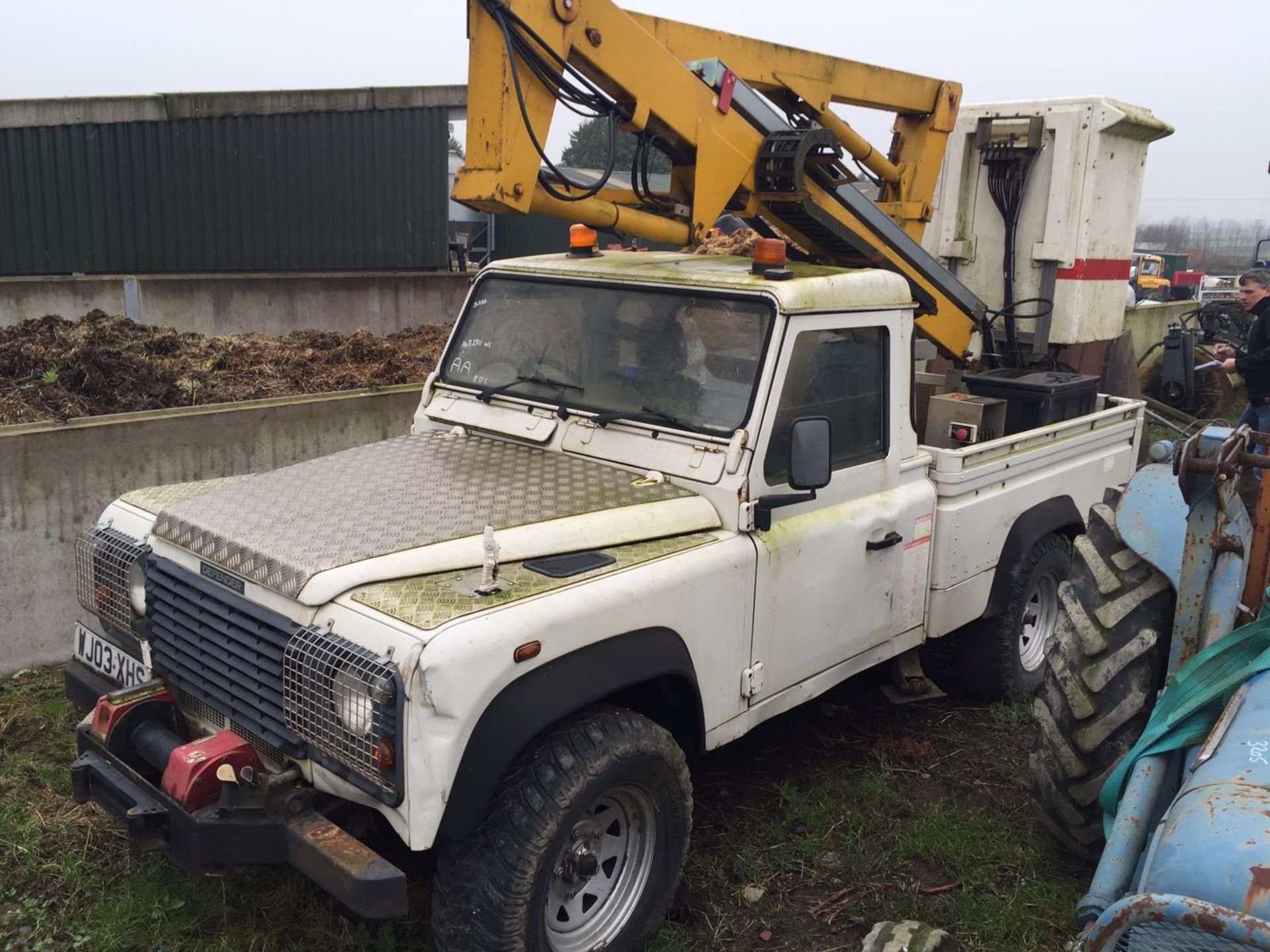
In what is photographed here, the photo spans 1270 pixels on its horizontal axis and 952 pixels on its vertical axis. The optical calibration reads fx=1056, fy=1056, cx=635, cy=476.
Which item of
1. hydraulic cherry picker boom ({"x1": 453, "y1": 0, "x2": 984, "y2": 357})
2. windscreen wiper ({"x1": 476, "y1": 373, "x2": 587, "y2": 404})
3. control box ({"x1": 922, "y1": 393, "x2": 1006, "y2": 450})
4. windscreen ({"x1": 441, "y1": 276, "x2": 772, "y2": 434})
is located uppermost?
hydraulic cherry picker boom ({"x1": 453, "y1": 0, "x2": 984, "y2": 357})

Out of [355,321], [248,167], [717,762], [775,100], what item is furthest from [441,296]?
[717,762]

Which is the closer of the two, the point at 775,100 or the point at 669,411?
the point at 669,411

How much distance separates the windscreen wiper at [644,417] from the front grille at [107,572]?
5.42 ft

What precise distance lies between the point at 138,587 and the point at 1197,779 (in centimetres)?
318

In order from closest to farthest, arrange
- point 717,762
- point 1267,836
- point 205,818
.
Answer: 1. point 1267,836
2. point 205,818
3. point 717,762

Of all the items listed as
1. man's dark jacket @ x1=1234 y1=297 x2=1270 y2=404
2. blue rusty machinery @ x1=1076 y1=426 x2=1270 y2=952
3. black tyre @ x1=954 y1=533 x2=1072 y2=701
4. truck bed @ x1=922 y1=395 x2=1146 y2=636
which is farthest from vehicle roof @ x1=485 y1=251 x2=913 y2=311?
man's dark jacket @ x1=1234 y1=297 x2=1270 y2=404

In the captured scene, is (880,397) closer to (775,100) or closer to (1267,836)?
(775,100)

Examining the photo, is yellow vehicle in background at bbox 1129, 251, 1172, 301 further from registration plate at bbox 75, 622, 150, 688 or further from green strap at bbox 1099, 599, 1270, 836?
registration plate at bbox 75, 622, 150, 688

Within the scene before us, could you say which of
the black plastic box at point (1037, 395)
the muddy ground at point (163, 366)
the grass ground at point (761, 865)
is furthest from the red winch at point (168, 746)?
the black plastic box at point (1037, 395)

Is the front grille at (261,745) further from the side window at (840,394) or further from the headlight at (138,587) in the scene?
the side window at (840,394)

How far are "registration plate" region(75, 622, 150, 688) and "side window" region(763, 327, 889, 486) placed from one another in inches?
89.2

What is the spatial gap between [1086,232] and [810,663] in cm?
377

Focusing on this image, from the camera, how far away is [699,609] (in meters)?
3.44

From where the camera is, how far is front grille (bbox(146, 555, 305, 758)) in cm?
300
